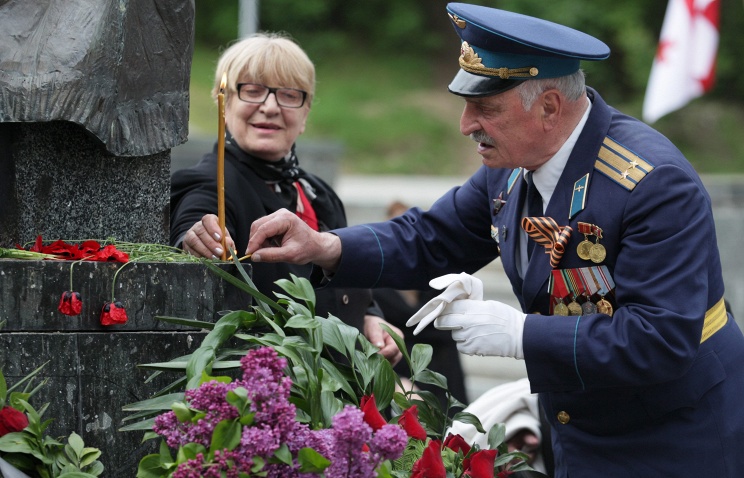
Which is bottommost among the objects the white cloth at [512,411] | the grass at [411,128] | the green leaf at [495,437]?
the grass at [411,128]

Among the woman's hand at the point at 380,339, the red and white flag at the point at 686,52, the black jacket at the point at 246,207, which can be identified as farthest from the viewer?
the red and white flag at the point at 686,52

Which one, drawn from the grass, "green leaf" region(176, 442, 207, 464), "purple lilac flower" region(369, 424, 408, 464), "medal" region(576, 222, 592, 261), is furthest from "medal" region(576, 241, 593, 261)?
the grass

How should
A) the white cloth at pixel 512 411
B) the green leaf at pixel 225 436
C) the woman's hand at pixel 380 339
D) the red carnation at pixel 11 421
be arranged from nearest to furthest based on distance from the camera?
the green leaf at pixel 225 436 < the red carnation at pixel 11 421 < the woman's hand at pixel 380 339 < the white cloth at pixel 512 411

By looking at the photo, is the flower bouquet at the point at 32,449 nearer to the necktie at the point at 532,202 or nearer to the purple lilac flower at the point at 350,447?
the purple lilac flower at the point at 350,447

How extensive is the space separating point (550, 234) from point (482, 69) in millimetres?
410

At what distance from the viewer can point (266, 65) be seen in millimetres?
3266

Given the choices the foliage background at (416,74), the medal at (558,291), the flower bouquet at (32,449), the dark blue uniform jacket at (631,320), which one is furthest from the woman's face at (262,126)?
the foliage background at (416,74)

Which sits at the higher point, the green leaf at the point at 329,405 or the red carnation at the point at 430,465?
the green leaf at the point at 329,405

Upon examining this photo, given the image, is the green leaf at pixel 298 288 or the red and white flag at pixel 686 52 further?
the red and white flag at pixel 686 52

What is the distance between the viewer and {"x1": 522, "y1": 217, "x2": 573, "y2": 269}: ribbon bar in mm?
2510

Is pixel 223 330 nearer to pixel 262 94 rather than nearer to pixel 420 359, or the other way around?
pixel 420 359

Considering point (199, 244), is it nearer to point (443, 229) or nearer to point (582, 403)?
point (443, 229)

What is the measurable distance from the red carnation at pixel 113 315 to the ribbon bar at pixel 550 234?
96cm

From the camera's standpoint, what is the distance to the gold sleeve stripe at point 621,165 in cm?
245
